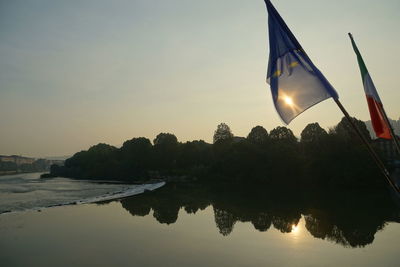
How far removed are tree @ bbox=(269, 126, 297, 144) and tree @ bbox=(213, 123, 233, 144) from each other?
2798 centimetres

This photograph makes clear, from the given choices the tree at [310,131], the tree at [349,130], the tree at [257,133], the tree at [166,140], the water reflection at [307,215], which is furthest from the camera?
the tree at [166,140]

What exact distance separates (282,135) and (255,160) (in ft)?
48.3

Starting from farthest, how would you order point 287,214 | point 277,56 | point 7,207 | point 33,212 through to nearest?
point 7,207 < point 33,212 < point 287,214 < point 277,56

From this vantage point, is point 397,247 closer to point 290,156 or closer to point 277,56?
point 277,56

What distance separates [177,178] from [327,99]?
279ft

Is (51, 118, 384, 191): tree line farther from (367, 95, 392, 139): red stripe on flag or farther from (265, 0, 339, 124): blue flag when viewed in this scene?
(265, 0, 339, 124): blue flag

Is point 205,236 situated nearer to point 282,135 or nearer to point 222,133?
point 282,135

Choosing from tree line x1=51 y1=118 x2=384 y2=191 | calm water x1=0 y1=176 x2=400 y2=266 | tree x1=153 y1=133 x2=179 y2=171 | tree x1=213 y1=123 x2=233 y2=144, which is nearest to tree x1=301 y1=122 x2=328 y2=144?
tree line x1=51 y1=118 x2=384 y2=191

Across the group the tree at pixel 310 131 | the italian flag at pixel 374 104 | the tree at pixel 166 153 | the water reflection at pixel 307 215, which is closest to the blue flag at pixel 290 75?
the italian flag at pixel 374 104

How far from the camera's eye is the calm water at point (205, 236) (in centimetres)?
1606

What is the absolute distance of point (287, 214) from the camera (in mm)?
28828

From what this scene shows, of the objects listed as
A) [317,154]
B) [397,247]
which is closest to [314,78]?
[397,247]

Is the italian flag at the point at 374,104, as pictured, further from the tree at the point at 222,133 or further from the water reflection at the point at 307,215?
the tree at the point at 222,133

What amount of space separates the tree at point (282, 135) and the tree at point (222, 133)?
2798 centimetres
